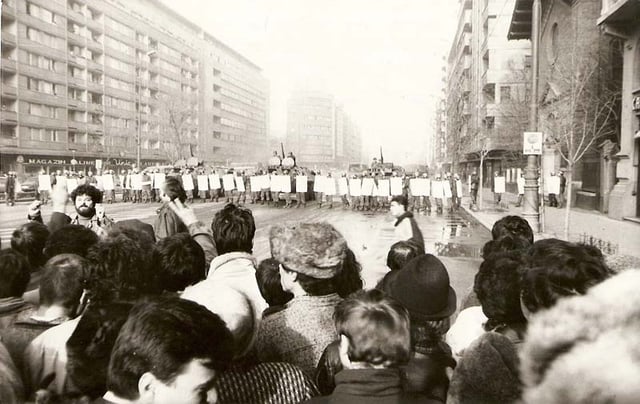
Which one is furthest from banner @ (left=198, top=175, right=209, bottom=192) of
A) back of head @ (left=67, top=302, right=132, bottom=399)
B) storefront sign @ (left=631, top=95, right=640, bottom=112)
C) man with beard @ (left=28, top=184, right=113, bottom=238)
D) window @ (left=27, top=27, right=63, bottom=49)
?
back of head @ (left=67, top=302, right=132, bottom=399)

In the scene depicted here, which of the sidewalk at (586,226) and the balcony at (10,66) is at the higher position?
the balcony at (10,66)

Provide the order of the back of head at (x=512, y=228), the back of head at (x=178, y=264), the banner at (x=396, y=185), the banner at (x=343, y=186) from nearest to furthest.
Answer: the back of head at (x=178, y=264) < the back of head at (x=512, y=228) < the banner at (x=396, y=185) < the banner at (x=343, y=186)

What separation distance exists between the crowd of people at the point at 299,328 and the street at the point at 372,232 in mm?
4380

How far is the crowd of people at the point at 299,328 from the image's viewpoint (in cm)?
71

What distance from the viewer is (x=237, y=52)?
19.6ft

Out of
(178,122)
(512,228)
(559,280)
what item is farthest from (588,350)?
(178,122)

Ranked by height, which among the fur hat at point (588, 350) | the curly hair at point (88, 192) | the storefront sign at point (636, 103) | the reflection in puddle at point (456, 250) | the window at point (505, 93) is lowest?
the reflection in puddle at point (456, 250)

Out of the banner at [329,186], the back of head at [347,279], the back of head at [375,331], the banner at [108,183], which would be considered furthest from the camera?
the banner at [108,183]

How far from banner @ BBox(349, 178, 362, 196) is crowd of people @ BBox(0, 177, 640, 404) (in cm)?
1343

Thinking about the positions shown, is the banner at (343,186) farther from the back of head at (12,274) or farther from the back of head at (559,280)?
the back of head at (559,280)

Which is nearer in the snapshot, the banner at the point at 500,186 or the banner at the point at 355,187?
the banner at the point at 500,186

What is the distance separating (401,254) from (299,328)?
1.36 m

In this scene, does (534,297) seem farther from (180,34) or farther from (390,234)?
(390,234)

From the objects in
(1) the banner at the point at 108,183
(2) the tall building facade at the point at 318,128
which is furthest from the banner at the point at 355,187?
(2) the tall building facade at the point at 318,128
